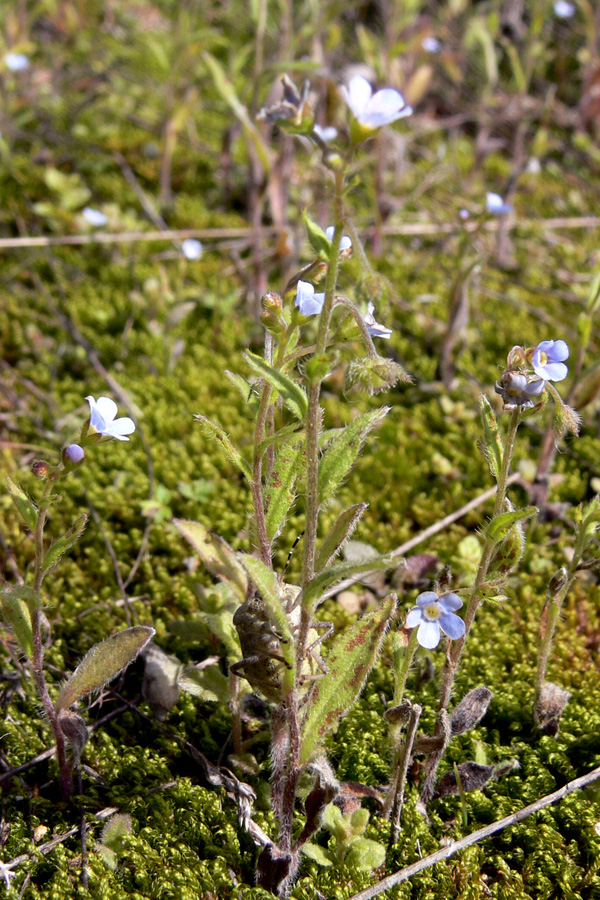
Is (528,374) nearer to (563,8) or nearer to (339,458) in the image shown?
(339,458)

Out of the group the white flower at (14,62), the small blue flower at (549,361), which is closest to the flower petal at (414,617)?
the small blue flower at (549,361)

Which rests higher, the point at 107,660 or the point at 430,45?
the point at 430,45

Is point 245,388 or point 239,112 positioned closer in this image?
point 245,388

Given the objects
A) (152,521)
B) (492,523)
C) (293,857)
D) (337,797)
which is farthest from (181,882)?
(152,521)

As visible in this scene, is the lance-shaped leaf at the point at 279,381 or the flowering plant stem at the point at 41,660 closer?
the lance-shaped leaf at the point at 279,381

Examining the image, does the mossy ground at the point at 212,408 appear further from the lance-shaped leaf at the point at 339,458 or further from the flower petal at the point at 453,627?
the flower petal at the point at 453,627

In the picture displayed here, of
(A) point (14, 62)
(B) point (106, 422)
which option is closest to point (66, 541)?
(B) point (106, 422)
